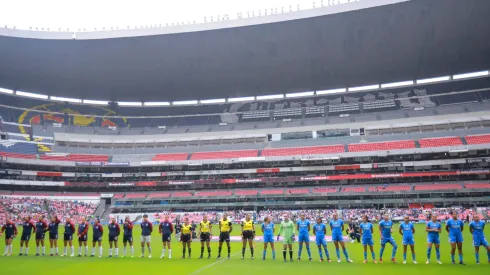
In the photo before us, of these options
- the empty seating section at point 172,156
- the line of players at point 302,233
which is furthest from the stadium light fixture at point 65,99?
the line of players at point 302,233

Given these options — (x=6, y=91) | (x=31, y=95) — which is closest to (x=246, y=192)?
(x=31, y=95)

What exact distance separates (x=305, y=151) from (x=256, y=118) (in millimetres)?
13892

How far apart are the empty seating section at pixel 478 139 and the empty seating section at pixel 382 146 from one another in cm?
656

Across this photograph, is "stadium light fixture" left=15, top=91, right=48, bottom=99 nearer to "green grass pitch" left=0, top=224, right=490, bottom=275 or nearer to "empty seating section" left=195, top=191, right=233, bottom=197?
"empty seating section" left=195, top=191, right=233, bottom=197

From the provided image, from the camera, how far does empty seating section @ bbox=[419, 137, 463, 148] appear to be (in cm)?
4850

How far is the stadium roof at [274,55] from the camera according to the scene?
Result: 4241 centimetres

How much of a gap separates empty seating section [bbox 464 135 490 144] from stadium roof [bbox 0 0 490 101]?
36.7 ft

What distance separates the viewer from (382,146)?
Result: 52.0 metres

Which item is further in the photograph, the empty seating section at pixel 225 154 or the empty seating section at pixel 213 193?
the empty seating section at pixel 225 154

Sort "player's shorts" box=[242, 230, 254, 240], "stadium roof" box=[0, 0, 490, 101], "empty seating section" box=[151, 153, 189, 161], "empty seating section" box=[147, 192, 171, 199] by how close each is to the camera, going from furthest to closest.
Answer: "empty seating section" box=[151, 153, 189, 161] < "empty seating section" box=[147, 192, 171, 199] < "stadium roof" box=[0, 0, 490, 101] < "player's shorts" box=[242, 230, 254, 240]

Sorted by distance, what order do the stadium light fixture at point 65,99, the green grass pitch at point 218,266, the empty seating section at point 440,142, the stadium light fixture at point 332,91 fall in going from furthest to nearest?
1. the stadium light fixture at point 65,99
2. the stadium light fixture at point 332,91
3. the empty seating section at point 440,142
4. the green grass pitch at point 218,266

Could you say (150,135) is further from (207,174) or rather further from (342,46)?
(342,46)

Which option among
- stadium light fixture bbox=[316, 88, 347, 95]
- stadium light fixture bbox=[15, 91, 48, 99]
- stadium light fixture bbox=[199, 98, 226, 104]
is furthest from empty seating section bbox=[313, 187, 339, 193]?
stadium light fixture bbox=[15, 91, 48, 99]

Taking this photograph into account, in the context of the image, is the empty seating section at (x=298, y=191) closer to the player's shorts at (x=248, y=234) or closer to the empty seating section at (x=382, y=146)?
the empty seating section at (x=382, y=146)
